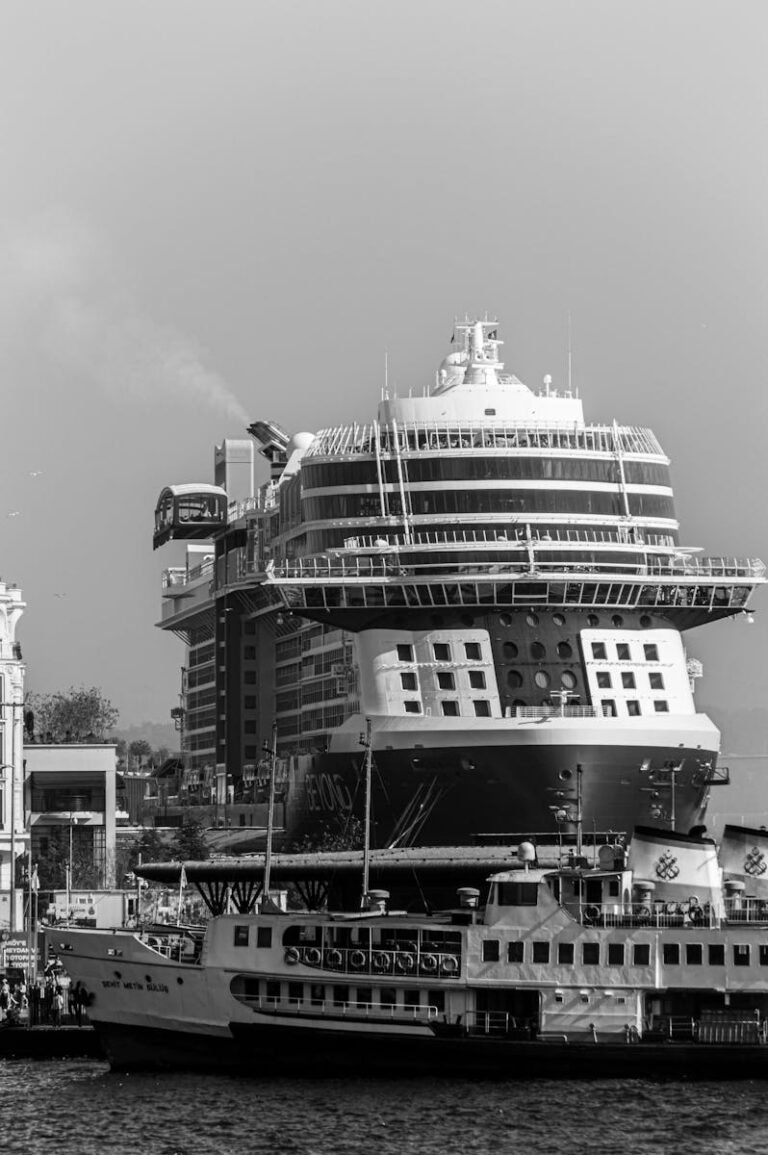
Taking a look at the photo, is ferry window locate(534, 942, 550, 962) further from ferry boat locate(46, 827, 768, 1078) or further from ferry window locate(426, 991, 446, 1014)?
ferry window locate(426, 991, 446, 1014)

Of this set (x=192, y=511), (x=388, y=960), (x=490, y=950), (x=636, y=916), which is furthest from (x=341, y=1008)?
(x=192, y=511)

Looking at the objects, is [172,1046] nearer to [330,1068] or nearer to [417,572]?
[330,1068]

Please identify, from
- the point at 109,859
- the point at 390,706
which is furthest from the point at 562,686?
the point at 109,859

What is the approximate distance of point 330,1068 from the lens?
268 ft

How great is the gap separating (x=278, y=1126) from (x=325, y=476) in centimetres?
6191

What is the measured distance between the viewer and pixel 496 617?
12425 centimetres

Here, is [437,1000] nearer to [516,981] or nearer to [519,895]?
[516,981]

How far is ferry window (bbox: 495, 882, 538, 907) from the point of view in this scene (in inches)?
3194

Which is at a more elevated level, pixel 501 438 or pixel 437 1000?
pixel 501 438

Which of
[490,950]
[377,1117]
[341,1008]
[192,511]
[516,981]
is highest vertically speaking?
[192,511]

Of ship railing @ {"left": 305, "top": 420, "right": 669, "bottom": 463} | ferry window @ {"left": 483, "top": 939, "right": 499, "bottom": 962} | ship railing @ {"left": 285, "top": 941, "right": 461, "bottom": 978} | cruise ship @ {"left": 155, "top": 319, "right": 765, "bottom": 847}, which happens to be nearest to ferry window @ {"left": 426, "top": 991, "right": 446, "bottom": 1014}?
ship railing @ {"left": 285, "top": 941, "right": 461, "bottom": 978}

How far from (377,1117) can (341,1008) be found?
6.85 metres

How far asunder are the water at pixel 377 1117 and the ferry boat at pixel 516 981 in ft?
3.02

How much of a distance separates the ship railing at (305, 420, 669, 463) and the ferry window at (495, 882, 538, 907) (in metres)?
50.1
